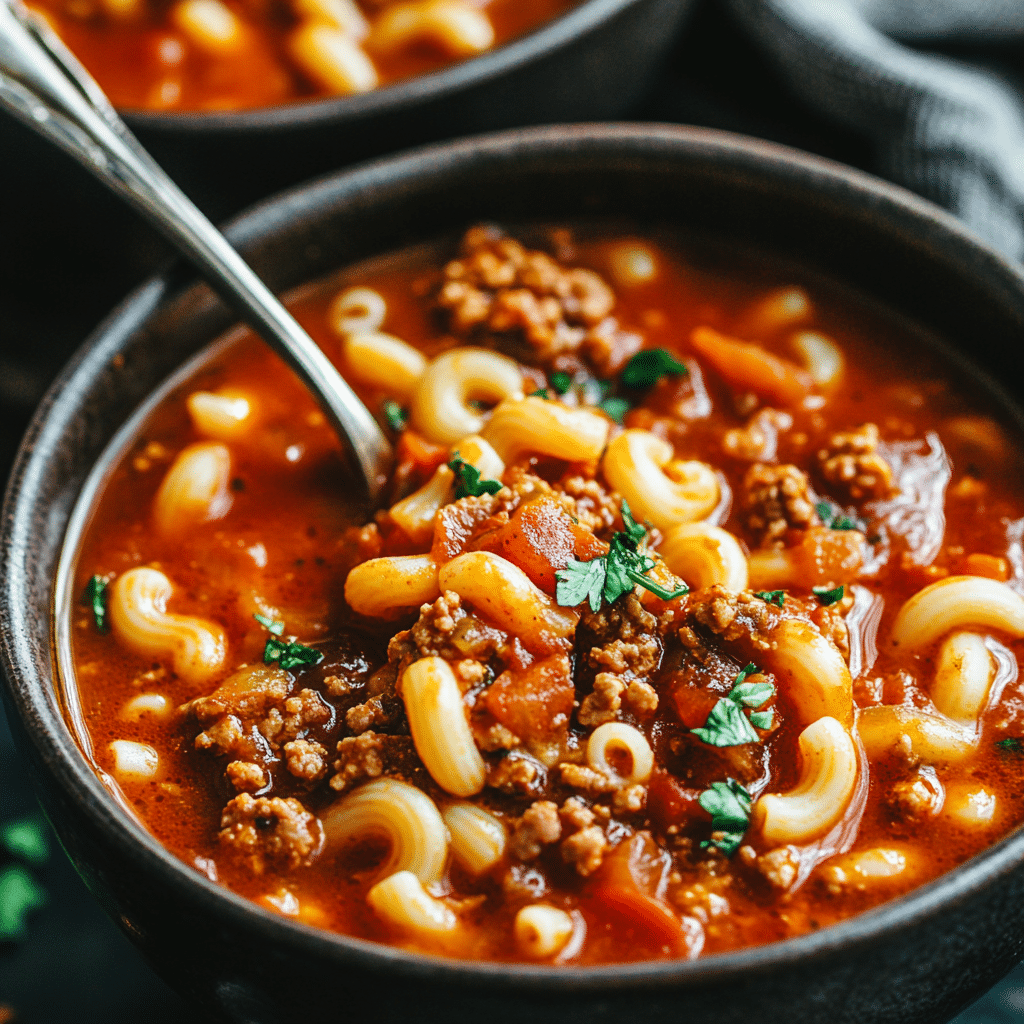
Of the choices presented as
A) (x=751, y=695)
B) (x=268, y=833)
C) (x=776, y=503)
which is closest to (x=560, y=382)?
(x=776, y=503)

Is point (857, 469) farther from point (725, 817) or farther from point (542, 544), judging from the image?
point (725, 817)

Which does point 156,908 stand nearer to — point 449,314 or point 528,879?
point 528,879

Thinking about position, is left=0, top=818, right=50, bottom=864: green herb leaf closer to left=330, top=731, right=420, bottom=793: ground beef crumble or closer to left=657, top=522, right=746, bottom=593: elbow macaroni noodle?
left=330, top=731, right=420, bottom=793: ground beef crumble

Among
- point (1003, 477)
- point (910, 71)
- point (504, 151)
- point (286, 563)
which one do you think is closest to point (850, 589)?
point (1003, 477)

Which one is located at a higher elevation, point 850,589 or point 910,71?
point 910,71

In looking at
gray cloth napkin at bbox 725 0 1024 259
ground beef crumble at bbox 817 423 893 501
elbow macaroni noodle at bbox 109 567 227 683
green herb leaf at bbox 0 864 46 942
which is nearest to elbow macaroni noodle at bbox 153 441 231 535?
elbow macaroni noodle at bbox 109 567 227 683

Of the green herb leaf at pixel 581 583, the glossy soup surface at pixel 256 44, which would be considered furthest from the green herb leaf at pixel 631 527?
the glossy soup surface at pixel 256 44

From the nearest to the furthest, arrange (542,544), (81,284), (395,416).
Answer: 1. (542,544)
2. (395,416)
3. (81,284)
